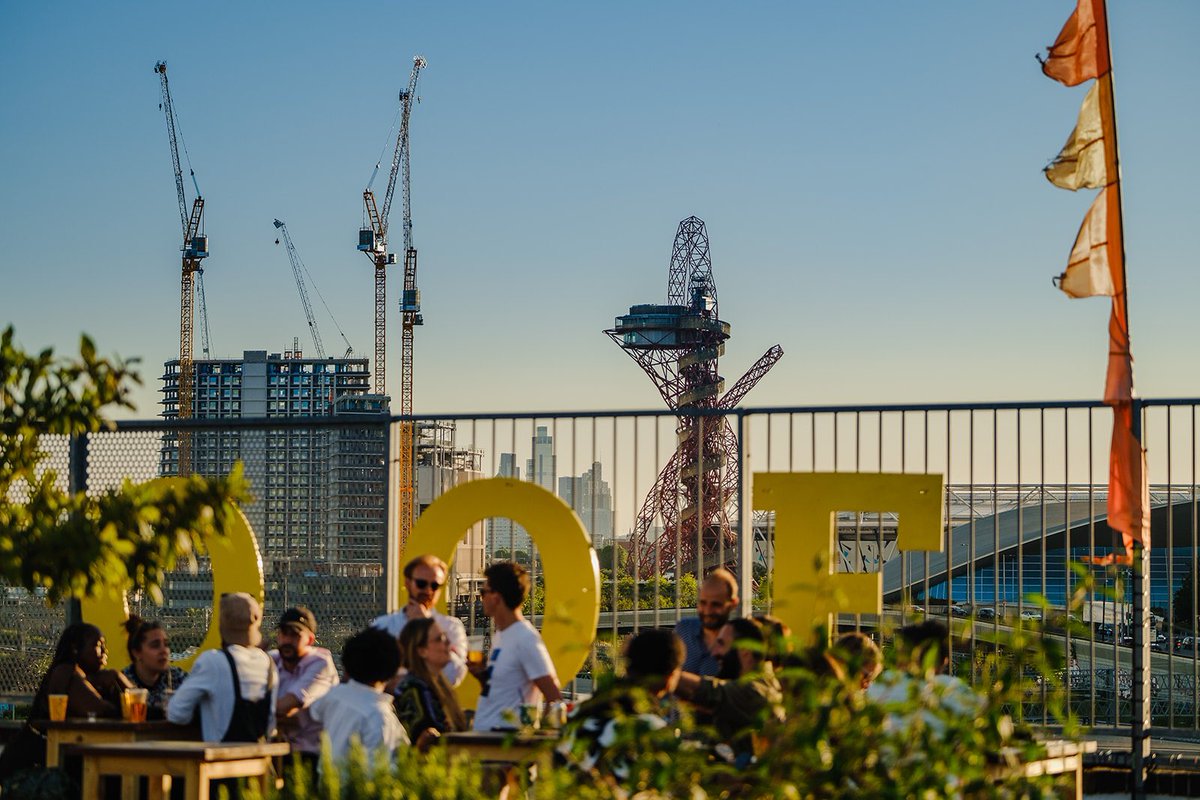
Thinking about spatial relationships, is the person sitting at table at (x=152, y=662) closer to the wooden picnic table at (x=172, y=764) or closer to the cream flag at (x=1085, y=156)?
the wooden picnic table at (x=172, y=764)

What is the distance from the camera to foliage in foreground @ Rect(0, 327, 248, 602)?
573 cm

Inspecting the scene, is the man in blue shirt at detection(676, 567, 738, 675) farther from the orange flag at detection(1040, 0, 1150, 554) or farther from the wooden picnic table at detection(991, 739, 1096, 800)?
the orange flag at detection(1040, 0, 1150, 554)

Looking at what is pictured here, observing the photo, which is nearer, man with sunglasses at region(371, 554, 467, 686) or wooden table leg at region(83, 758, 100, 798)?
wooden table leg at region(83, 758, 100, 798)

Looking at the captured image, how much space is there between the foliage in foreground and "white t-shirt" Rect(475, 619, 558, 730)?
6.07 ft

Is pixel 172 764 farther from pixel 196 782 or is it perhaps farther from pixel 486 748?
pixel 486 748

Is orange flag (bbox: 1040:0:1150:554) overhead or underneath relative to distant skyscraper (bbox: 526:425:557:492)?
overhead

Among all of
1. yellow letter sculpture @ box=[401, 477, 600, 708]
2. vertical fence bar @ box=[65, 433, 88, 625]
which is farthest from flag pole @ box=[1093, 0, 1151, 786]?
vertical fence bar @ box=[65, 433, 88, 625]

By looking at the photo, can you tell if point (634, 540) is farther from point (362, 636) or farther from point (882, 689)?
point (882, 689)

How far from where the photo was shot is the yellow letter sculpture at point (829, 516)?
921cm

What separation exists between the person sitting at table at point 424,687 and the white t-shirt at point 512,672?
278 millimetres

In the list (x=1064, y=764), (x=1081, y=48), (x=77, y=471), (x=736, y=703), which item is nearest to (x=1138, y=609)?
(x=1064, y=764)

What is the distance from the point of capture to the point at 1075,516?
1238 cm

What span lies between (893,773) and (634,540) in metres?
5.95

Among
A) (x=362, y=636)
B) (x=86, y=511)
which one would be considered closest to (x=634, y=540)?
(x=362, y=636)
